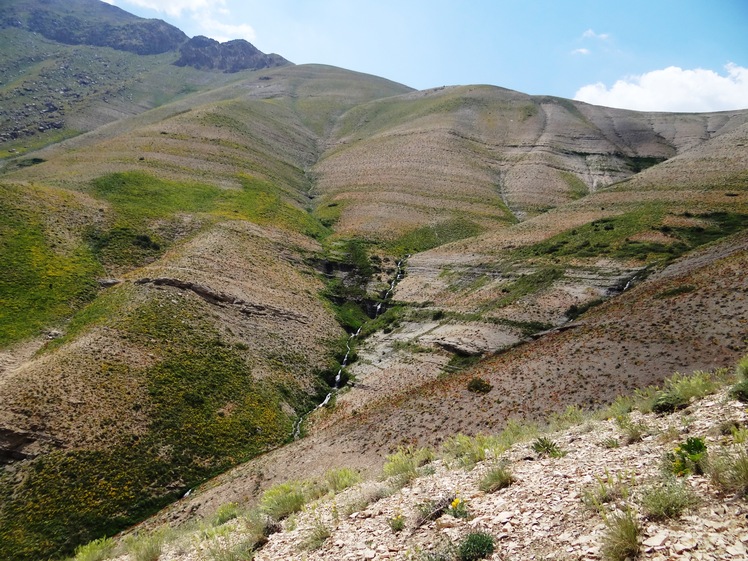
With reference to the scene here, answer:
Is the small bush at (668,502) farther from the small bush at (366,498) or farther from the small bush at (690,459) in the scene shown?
the small bush at (366,498)

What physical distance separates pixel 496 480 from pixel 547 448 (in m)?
2.43

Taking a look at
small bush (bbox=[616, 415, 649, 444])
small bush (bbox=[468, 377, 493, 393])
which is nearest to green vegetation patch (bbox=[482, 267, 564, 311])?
small bush (bbox=[468, 377, 493, 393])

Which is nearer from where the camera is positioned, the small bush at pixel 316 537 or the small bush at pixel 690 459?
the small bush at pixel 690 459

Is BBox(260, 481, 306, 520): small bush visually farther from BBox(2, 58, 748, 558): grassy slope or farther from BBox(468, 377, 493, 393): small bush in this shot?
BBox(468, 377, 493, 393): small bush

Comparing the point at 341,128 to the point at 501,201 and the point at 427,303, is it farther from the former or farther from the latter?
the point at 427,303

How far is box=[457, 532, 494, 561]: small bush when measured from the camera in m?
7.52

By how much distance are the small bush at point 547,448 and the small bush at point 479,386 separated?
14.8 meters

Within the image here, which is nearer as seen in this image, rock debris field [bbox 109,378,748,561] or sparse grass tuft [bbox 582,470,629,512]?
rock debris field [bbox 109,378,748,561]

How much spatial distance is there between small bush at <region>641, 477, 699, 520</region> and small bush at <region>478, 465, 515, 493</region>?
3.41 m

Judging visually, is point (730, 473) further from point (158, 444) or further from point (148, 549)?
point (158, 444)

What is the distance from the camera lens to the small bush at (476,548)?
7.52m

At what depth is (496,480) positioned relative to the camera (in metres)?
10.2

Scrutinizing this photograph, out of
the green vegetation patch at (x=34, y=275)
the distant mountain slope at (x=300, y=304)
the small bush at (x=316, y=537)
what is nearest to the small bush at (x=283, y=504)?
the small bush at (x=316, y=537)

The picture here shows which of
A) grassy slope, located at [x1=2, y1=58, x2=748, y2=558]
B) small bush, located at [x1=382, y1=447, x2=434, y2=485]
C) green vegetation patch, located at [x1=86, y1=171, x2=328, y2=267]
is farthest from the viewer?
green vegetation patch, located at [x1=86, y1=171, x2=328, y2=267]
